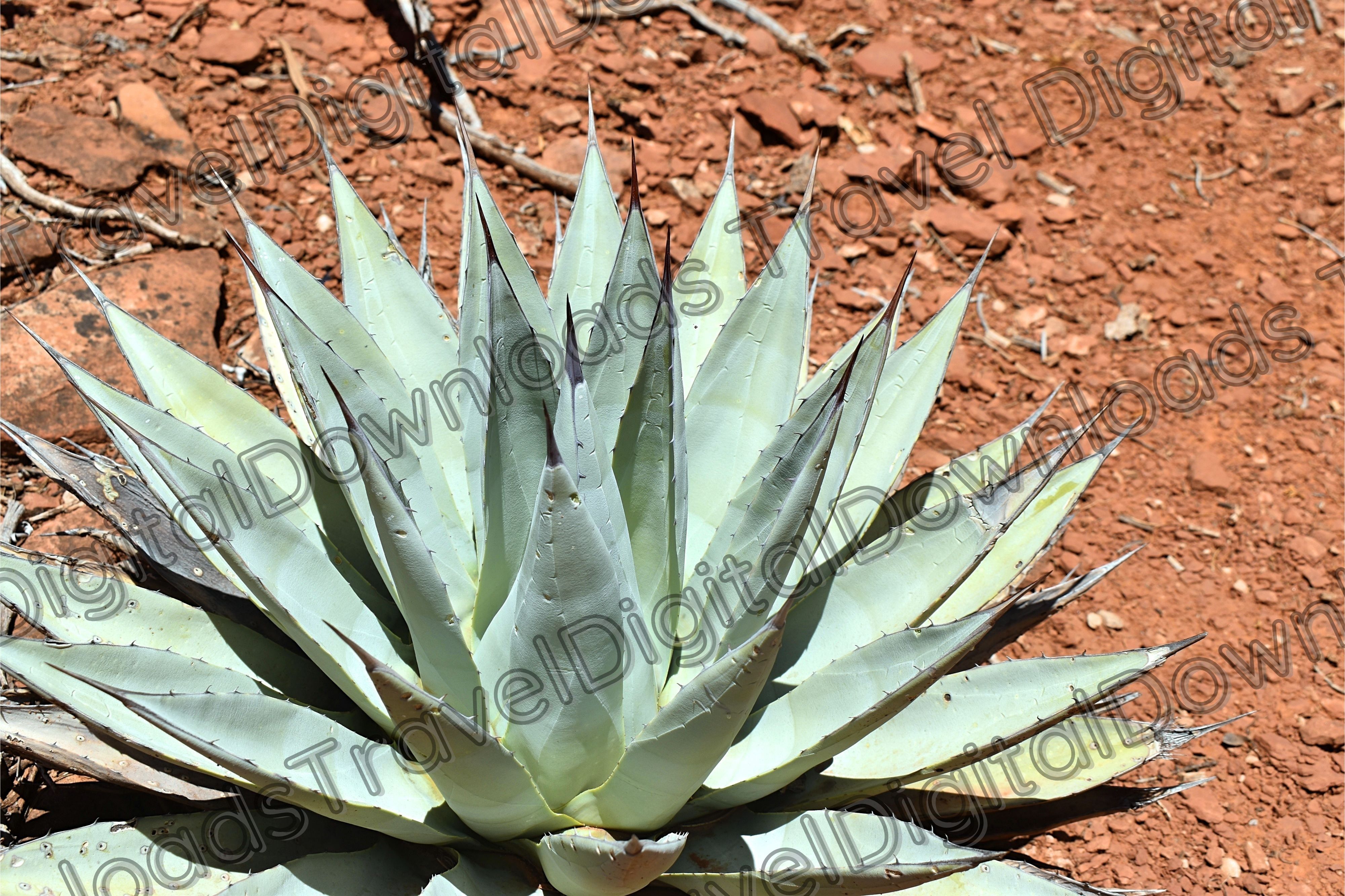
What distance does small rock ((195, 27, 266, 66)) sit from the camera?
3.63 m

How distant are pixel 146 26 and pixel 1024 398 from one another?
324 centimetres

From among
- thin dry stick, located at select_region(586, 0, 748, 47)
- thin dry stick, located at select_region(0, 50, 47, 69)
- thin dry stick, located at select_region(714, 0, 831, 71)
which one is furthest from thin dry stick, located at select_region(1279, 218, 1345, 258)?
thin dry stick, located at select_region(0, 50, 47, 69)

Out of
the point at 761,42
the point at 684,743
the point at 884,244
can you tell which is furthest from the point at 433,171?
the point at 684,743

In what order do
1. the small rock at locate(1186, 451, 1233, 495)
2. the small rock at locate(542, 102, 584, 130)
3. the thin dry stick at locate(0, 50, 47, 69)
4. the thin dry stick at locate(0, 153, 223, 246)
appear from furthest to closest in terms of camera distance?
the small rock at locate(542, 102, 584, 130)
the thin dry stick at locate(0, 50, 47, 69)
the small rock at locate(1186, 451, 1233, 495)
the thin dry stick at locate(0, 153, 223, 246)

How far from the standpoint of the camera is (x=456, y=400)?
1.94 meters

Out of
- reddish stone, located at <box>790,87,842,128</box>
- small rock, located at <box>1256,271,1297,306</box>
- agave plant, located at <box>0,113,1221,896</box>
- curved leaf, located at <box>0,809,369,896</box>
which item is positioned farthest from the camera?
reddish stone, located at <box>790,87,842,128</box>

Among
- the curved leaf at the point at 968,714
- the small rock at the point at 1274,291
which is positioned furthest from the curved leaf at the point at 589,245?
the small rock at the point at 1274,291

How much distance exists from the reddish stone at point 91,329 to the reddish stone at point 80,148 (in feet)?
1.07

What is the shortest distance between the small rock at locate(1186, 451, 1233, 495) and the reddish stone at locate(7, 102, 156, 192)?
339cm

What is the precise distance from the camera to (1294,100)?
421cm

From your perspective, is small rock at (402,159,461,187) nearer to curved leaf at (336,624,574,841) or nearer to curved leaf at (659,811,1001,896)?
curved leaf at (336,624,574,841)

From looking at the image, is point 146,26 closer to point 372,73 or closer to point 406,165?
point 372,73

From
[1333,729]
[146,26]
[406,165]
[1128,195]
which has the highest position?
[146,26]

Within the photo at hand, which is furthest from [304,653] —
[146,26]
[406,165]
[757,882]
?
[146,26]
